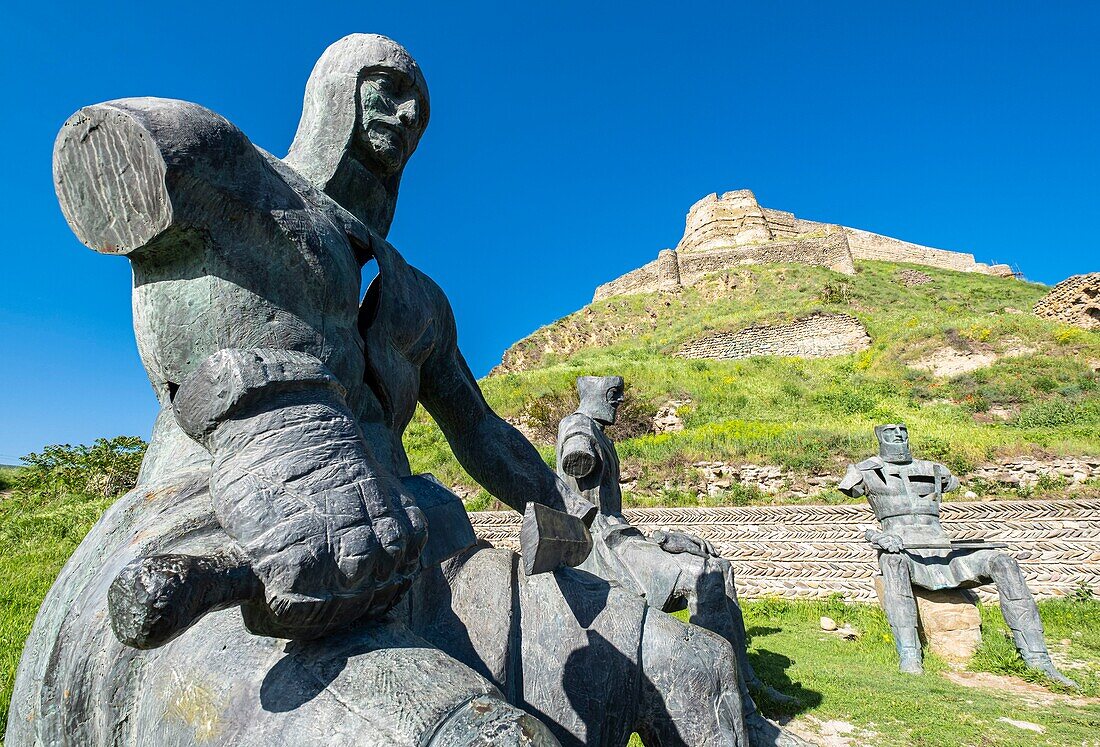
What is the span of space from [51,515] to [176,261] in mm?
8713

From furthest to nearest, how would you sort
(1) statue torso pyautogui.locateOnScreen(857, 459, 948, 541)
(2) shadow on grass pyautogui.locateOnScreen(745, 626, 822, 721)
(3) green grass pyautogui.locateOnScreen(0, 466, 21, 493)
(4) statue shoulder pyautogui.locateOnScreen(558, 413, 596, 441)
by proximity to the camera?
(3) green grass pyautogui.locateOnScreen(0, 466, 21, 493) → (1) statue torso pyautogui.locateOnScreen(857, 459, 948, 541) → (2) shadow on grass pyautogui.locateOnScreen(745, 626, 822, 721) → (4) statue shoulder pyautogui.locateOnScreen(558, 413, 596, 441)

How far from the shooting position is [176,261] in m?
1.12

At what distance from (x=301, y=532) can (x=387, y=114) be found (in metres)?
1.02

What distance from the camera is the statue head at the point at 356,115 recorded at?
4.80 feet

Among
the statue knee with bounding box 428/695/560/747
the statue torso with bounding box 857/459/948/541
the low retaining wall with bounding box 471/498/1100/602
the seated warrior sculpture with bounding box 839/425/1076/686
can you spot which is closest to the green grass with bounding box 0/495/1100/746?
the seated warrior sculpture with bounding box 839/425/1076/686

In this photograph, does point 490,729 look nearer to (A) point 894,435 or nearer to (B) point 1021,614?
(B) point 1021,614

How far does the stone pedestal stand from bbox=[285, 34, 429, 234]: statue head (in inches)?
293

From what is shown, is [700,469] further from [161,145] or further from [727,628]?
[161,145]

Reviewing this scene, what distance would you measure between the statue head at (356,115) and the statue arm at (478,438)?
0.35 m

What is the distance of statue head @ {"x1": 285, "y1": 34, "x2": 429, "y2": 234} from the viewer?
4.80ft

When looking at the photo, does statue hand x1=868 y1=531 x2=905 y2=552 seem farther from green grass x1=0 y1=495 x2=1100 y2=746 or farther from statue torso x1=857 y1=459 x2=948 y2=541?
green grass x1=0 y1=495 x2=1100 y2=746

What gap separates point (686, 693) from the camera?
126cm

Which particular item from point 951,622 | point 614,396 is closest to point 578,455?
point 614,396

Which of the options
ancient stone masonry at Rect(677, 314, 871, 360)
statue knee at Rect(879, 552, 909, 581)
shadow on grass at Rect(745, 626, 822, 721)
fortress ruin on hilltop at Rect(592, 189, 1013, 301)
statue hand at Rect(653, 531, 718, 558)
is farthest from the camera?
fortress ruin on hilltop at Rect(592, 189, 1013, 301)
